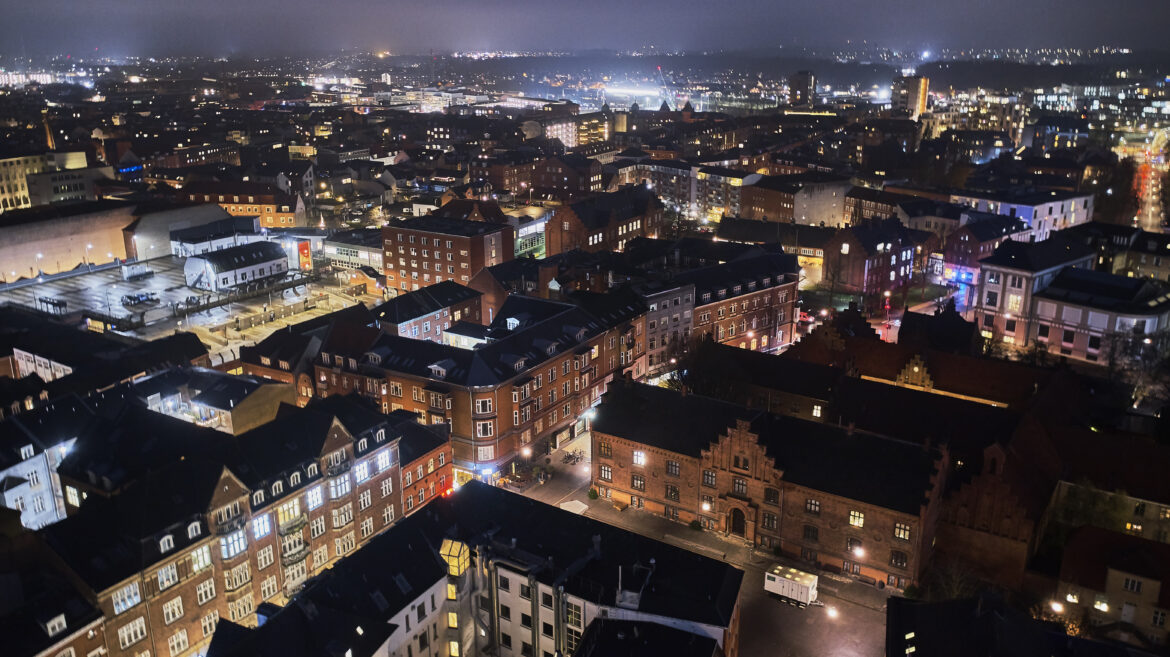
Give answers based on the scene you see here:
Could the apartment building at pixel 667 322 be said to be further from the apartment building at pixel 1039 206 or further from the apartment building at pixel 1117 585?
the apartment building at pixel 1039 206

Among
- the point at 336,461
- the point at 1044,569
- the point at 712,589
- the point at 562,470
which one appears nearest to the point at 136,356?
the point at 336,461

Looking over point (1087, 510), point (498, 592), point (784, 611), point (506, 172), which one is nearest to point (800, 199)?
point (506, 172)

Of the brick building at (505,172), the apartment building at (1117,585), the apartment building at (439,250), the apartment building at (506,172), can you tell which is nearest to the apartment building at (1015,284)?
the apartment building at (1117,585)

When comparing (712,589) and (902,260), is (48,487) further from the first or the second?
(902,260)

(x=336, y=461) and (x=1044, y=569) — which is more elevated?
(x=336, y=461)

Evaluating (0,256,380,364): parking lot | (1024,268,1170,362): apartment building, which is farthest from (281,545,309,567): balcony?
(1024,268,1170,362): apartment building

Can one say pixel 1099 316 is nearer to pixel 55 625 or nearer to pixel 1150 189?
pixel 55 625

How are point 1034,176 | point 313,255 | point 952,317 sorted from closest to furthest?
point 952,317, point 313,255, point 1034,176
